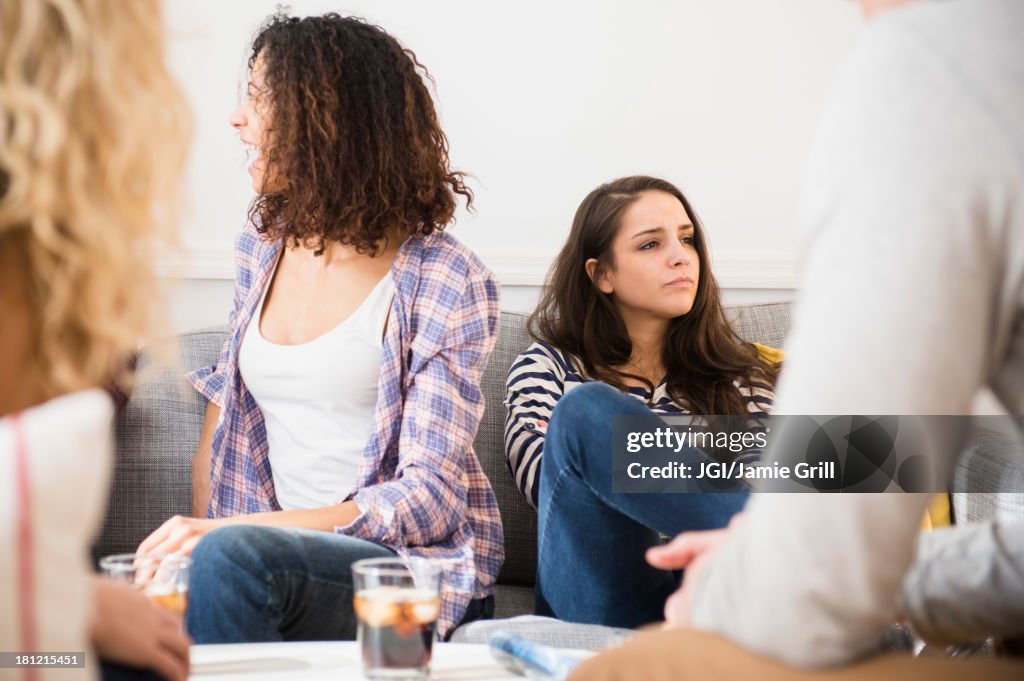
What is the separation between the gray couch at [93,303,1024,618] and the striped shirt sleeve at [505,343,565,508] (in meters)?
0.10

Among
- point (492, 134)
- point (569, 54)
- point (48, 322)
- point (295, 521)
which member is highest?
point (569, 54)

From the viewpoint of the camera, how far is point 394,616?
103cm

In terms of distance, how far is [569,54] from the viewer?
8.90 feet

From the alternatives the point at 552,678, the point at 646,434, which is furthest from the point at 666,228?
the point at 552,678

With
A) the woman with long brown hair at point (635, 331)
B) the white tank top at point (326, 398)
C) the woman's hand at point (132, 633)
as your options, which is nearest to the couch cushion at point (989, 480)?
the woman with long brown hair at point (635, 331)

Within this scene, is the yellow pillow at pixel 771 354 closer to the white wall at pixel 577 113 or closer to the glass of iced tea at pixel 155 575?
the white wall at pixel 577 113

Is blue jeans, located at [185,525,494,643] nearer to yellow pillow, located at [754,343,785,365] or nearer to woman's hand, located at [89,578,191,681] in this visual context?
woman's hand, located at [89,578,191,681]

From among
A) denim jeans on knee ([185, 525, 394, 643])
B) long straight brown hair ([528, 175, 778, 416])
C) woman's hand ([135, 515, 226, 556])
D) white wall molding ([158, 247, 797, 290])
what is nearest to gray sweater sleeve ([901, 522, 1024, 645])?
denim jeans on knee ([185, 525, 394, 643])

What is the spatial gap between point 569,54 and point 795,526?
2221mm

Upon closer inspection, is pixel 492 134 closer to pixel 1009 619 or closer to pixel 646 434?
pixel 646 434

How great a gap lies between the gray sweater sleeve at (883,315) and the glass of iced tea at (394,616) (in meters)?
0.43

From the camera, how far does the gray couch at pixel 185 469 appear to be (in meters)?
2.07

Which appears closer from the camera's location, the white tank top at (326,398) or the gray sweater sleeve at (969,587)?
the gray sweater sleeve at (969,587)

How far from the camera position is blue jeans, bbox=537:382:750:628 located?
1.53 meters
